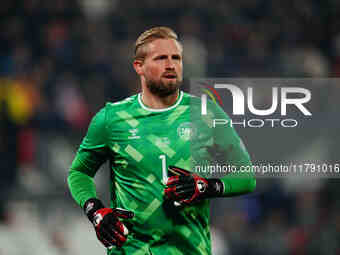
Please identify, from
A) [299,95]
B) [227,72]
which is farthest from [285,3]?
[299,95]

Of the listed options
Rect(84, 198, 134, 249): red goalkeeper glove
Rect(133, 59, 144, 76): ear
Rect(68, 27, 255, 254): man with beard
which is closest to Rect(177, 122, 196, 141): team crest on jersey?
Rect(68, 27, 255, 254): man with beard

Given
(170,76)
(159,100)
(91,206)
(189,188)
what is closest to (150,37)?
(170,76)

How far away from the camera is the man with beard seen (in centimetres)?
437

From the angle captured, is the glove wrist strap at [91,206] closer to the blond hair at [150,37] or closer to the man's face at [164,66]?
the man's face at [164,66]

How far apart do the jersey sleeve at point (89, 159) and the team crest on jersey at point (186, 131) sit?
20.0 inches

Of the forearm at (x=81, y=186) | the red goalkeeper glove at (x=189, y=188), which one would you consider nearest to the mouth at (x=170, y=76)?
the red goalkeeper glove at (x=189, y=188)

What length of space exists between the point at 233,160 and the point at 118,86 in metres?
5.47

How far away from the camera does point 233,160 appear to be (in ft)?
14.8

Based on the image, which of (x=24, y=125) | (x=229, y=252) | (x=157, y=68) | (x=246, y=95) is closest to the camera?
(x=157, y=68)

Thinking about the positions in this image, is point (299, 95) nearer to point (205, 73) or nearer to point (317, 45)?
point (205, 73)

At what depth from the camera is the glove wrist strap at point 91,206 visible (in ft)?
14.6

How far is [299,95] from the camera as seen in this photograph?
5574 millimetres

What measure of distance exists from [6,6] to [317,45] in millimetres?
5206

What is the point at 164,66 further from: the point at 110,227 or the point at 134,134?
the point at 110,227
